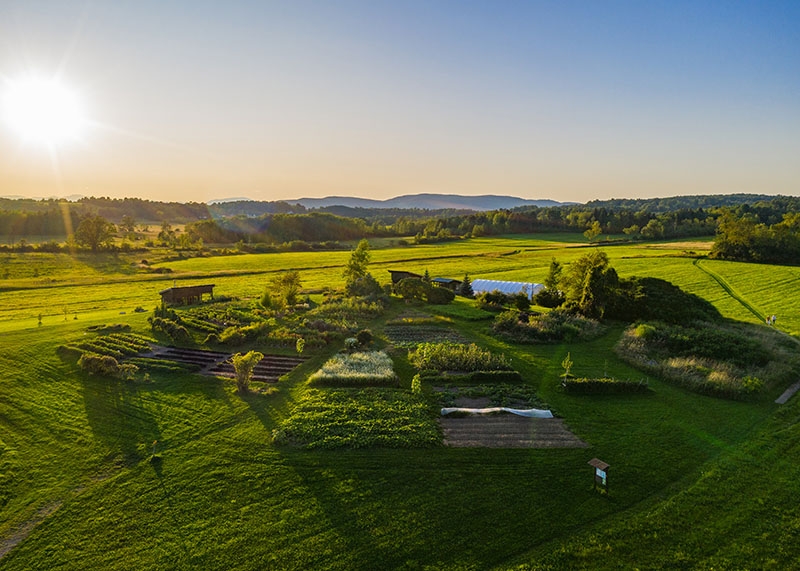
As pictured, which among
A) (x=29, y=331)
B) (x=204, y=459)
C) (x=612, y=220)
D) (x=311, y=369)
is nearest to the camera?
(x=204, y=459)

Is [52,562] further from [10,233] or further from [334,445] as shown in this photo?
[10,233]

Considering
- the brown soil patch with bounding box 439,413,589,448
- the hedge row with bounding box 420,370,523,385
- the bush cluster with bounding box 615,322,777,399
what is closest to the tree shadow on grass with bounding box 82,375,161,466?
the brown soil patch with bounding box 439,413,589,448

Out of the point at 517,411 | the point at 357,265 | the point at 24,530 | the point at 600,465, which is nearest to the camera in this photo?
the point at 24,530

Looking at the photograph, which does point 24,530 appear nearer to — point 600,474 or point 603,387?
point 600,474

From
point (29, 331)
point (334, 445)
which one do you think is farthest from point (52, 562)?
point (29, 331)

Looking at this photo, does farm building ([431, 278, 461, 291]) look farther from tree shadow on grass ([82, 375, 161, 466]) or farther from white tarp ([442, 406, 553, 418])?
tree shadow on grass ([82, 375, 161, 466])

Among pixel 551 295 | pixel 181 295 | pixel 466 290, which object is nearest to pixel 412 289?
pixel 466 290
